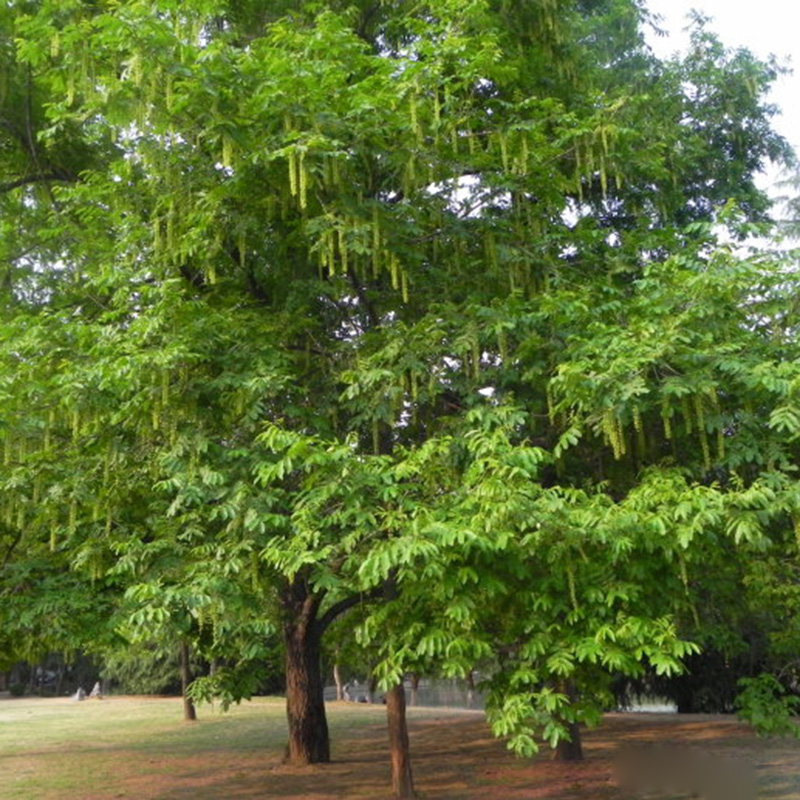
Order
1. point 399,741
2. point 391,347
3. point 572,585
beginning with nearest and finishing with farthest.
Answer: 1. point 572,585
2. point 391,347
3. point 399,741

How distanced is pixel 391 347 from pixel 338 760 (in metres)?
8.43

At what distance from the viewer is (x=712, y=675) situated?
18.8 metres

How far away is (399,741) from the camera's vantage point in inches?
364

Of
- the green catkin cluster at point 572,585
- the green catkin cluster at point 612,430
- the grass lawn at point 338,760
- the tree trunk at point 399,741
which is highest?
the green catkin cluster at point 612,430

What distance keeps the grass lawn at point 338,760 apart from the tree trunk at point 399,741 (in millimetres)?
1155

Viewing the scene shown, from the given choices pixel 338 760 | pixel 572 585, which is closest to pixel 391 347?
pixel 572 585

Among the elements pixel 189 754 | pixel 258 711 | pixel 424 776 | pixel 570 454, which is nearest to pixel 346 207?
pixel 570 454

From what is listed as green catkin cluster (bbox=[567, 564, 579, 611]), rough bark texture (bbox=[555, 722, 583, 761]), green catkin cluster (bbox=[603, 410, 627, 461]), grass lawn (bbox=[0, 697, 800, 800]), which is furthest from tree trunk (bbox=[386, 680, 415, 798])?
green catkin cluster (bbox=[603, 410, 627, 461])

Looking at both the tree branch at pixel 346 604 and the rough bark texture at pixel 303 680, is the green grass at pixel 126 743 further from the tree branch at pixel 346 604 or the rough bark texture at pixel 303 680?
the tree branch at pixel 346 604

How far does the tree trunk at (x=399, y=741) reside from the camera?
357 inches

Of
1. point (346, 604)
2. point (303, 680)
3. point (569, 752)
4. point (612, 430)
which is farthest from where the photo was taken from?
point (569, 752)

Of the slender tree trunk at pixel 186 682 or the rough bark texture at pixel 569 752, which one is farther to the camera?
the slender tree trunk at pixel 186 682

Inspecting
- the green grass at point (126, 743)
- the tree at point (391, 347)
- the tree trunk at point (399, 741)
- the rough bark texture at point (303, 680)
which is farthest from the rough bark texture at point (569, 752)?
the green grass at point (126, 743)

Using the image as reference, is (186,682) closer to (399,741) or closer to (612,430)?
(399,741)
